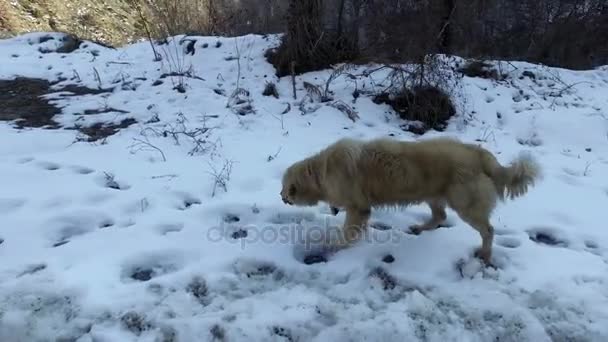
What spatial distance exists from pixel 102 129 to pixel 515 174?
5016 mm

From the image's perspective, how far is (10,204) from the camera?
13.1 feet

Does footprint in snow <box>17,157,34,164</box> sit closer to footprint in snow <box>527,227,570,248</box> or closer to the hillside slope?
footprint in snow <box>527,227,570,248</box>

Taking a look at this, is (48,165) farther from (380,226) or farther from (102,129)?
(380,226)

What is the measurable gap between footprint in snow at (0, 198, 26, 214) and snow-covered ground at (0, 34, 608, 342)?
2 cm

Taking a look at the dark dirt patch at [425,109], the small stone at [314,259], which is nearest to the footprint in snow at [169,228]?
the small stone at [314,259]

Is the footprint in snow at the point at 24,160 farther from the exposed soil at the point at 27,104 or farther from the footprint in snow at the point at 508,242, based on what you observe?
the footprint in snow at the point at 508,242

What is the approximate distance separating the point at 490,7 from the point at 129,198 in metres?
11.6

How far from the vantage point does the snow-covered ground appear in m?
2.92

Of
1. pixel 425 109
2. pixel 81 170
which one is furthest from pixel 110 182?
pixel 425 109

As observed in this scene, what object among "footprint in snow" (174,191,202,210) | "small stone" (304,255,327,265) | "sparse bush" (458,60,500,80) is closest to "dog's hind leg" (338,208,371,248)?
"small stone" (304,255,327,265)

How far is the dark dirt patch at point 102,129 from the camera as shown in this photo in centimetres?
581

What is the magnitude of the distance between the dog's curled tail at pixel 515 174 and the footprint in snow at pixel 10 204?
383 cm

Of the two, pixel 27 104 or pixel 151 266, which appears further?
pixel 27 104

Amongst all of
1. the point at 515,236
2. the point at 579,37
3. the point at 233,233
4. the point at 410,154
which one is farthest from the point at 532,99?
the point at 579,37
